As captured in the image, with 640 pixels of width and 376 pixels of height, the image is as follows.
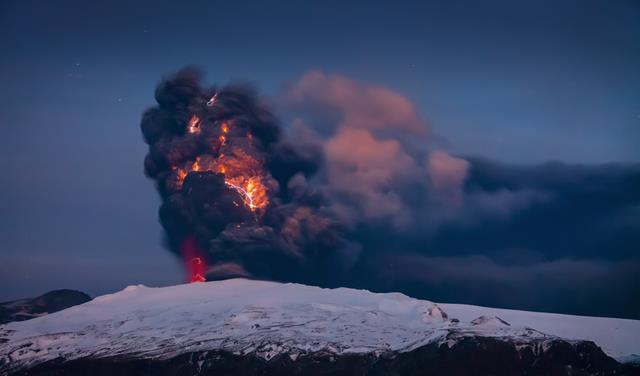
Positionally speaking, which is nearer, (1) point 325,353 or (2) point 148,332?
(1) point 325,353

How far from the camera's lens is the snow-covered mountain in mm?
155125

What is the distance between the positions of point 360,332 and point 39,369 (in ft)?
250

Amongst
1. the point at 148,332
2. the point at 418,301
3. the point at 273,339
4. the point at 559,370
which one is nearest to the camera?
the point at 559,370

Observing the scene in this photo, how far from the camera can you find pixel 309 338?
6693 inches

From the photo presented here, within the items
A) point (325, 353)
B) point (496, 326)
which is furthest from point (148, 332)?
point (496, 326)

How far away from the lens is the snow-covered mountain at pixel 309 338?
15512 centimetres

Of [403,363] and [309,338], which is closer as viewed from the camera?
[403,363]

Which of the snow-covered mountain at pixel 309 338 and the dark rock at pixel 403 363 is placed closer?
the dark rock at pixel 403 363

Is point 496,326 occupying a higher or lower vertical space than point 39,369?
higher

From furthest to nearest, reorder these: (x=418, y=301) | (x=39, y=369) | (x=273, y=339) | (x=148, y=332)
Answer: (x=418, y=301) → (x=148, y=332) → (x=273, y=339) → (x=39, y=369)

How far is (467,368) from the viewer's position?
494 feet

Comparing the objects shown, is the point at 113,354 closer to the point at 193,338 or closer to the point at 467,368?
the point at 193,338

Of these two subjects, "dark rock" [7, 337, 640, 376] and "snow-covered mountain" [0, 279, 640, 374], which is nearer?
"dark rock" [7, 337, 640, 376]

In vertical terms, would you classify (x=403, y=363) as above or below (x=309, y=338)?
below
